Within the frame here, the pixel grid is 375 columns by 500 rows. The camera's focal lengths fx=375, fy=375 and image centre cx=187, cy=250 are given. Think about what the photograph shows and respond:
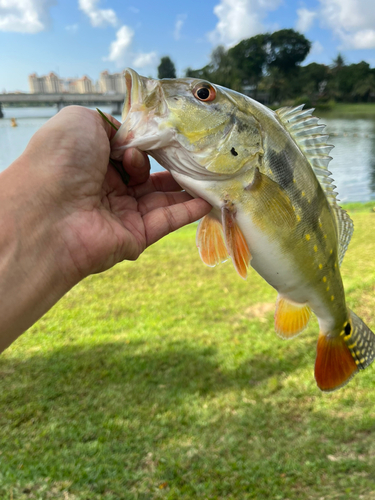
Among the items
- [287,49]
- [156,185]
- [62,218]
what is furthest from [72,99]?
[287,49]

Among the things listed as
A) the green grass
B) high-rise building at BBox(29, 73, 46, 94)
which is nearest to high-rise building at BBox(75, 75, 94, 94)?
high-rise building at BBox(29, 73, 46, 94)

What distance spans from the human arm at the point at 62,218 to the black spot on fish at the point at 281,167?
0.40m

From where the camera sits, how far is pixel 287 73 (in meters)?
54.7

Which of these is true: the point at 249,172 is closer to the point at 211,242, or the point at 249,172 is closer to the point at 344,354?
the point at 211,242

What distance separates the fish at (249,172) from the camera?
1.69 m

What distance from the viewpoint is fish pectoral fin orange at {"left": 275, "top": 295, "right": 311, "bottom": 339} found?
2312mm

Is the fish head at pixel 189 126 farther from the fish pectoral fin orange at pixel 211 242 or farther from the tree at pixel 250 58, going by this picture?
the tree at pixel 250 58

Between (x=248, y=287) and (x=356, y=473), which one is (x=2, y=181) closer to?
(x=356, y=473)

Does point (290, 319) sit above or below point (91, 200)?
below

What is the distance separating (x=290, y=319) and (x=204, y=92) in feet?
4.64

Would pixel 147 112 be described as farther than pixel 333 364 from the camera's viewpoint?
No

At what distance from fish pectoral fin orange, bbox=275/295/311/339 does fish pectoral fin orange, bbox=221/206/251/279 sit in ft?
2.02

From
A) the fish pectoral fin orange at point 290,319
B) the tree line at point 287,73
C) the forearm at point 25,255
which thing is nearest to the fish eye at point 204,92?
the forearm at point 25,255

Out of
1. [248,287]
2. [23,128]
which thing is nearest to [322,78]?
[23,128]
